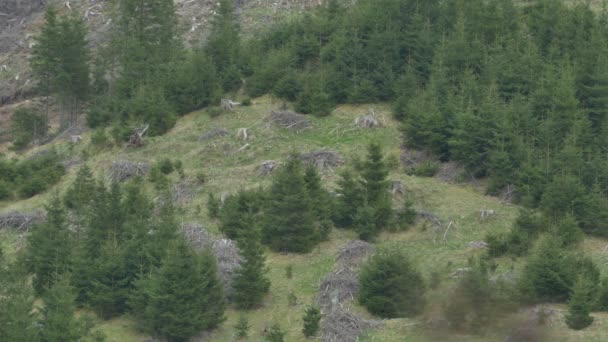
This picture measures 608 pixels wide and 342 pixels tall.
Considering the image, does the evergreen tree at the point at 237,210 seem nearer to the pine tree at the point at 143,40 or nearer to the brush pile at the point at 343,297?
the brush pile at the point at 343,297

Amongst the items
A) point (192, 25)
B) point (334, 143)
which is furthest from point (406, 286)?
point (192, 25)

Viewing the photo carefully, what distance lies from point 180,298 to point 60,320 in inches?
155

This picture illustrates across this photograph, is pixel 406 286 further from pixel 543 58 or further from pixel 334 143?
pixel 543 58

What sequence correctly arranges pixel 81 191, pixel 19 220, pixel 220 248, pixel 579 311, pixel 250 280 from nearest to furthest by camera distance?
1. pixel 579 311
2. pixel 250 280
3. pixel 220 248
4. pixel 81 191
5. pixel 19 220

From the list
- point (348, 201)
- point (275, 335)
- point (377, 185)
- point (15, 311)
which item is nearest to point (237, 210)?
point (348, 201)

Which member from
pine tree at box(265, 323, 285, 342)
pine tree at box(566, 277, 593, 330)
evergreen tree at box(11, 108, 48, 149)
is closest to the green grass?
pine tree at box(566, 277, 593, 330)

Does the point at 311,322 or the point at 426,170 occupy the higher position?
the point at 311,322

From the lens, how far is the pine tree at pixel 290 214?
39.8m

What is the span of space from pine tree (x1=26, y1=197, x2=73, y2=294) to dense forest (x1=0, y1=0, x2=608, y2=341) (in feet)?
0.25

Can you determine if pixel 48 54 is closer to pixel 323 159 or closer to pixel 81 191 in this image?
pixel 81 191

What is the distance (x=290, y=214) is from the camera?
40188 millimetres

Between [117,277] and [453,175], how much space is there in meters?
13.9

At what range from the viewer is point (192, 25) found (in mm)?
66938

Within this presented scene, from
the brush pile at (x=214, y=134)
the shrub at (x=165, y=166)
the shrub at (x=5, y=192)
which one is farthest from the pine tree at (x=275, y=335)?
the shrub at (x=5, y=192)
